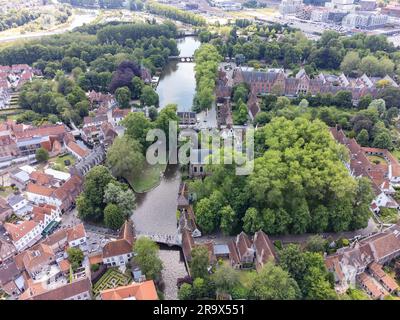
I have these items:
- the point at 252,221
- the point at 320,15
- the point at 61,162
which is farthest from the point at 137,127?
the point at 320,15

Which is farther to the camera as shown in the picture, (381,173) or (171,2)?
(171,2)

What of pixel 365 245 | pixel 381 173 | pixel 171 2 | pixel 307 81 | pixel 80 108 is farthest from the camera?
pixel 171 2

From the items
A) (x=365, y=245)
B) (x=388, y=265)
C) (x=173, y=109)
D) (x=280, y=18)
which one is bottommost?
(x=388, y=265)

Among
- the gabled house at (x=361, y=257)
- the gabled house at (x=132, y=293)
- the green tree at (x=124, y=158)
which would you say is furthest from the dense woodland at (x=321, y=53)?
the gabled house at (x=132, y=293)

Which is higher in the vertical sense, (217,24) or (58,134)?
(217,24)

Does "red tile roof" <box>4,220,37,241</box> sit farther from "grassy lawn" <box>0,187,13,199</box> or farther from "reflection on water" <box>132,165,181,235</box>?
"reflection on water" <box>132,165,181,235</box>

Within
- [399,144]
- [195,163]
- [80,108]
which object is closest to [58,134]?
[80,108]

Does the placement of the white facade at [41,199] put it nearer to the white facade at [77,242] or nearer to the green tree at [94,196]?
the green tree at [94,196]
